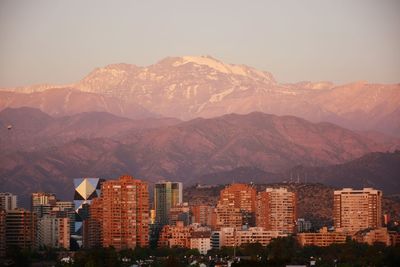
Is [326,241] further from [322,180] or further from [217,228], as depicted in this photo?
[322,180]

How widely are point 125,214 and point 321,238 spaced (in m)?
12.5

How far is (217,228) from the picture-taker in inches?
4791

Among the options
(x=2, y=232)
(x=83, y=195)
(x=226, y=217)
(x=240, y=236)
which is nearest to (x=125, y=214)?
(x=240, y=236)

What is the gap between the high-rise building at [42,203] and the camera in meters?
122

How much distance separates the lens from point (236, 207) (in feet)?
438

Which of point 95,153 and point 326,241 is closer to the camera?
point 326,241

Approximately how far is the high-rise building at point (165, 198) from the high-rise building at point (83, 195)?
4.67 metres

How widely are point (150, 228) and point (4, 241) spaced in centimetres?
2028

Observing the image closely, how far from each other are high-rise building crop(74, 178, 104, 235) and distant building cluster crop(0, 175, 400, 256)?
0.11 meters

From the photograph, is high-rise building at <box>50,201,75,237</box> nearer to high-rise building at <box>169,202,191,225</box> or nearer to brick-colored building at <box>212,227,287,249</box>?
high-rise building at <box>169,202,191,225</box>

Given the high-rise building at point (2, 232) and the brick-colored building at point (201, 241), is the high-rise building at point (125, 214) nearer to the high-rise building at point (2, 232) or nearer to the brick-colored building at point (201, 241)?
the brick-colored building at point (201, 241)

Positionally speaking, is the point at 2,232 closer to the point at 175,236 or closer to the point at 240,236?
the point at 175,236

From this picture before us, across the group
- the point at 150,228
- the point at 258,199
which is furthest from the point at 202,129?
the point at 150,228

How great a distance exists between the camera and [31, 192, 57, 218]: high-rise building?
402ft
